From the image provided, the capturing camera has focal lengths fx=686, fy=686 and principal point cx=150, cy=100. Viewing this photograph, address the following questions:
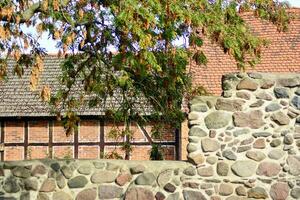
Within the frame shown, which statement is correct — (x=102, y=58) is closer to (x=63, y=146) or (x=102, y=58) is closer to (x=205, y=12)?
(x=205, y=12)

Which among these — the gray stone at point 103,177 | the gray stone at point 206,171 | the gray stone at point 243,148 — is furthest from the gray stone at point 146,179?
the gray stone at point 243,148

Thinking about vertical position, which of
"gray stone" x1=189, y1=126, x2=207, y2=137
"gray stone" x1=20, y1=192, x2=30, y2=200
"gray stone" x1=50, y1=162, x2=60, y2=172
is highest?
"gray stone" x1=189, y1=126, x2=207, y2=137

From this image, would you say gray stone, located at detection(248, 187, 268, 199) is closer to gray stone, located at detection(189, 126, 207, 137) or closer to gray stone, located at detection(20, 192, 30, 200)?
gray stone, located at detection(189, 126, 207, 137)

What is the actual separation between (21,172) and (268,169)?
3.08m

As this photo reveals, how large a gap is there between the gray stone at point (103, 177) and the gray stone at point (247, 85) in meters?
1.90

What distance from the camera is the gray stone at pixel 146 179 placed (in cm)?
841

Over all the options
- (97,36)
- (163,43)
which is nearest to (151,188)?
(163,43)

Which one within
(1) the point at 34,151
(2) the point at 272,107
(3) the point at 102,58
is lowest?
(1) the point at 34,151

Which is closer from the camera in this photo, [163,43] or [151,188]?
[151,188]

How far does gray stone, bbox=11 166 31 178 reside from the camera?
8.63 meters

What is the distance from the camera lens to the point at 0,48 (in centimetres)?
1005

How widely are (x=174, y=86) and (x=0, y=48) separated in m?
3.05

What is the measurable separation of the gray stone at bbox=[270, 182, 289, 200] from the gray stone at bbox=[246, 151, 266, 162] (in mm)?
355

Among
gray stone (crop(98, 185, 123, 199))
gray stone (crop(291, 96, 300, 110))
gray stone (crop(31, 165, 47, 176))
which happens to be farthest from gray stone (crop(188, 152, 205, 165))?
gray stone (crop(31, 165, 47, 176))
